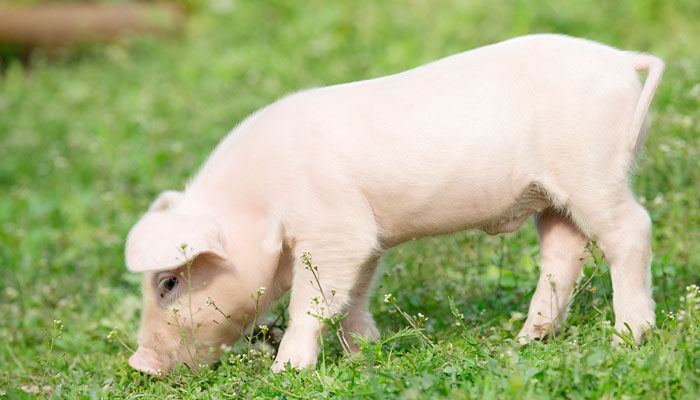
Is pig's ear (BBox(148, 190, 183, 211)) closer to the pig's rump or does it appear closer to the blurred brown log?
the pig's rump

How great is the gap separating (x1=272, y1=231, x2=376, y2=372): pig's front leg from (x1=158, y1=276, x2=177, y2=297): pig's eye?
1.86ft

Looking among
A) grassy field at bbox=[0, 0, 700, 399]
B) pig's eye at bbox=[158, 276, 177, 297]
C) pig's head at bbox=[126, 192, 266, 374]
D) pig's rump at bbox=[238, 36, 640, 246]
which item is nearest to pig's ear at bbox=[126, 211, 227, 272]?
pig's head at bbox=[126, 192, 266, 374]

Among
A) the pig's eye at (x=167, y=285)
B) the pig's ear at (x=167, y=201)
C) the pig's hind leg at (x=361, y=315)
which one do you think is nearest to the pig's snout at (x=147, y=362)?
the pig's eye at (x=167, y=285)

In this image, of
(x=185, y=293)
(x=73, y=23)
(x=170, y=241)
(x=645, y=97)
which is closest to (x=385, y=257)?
(x=185, y=293)

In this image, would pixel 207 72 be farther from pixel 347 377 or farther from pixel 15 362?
pixel 347 377

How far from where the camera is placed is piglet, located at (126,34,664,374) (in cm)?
384

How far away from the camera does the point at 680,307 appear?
414cm

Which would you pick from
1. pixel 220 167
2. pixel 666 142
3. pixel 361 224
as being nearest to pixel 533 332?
pixel 361 224

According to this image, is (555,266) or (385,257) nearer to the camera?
(555,266)

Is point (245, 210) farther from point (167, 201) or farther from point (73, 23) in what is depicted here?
point (73, 23)

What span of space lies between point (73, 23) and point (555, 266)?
10642 mm

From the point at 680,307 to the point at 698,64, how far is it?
12.5 feet

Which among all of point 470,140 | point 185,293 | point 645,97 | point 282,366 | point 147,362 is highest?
point 645,97

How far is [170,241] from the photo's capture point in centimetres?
380
